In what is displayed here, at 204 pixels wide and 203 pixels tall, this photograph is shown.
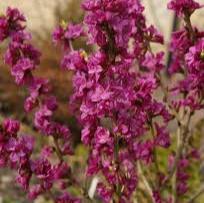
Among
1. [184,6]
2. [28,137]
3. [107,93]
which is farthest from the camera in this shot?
[184,6]

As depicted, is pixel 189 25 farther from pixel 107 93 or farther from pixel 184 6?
pixel 107 93

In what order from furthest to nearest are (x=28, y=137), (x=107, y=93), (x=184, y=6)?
(x=184, y=6), (x=28, y=137), (x=107, y=93)

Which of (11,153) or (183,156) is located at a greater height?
(11,153)

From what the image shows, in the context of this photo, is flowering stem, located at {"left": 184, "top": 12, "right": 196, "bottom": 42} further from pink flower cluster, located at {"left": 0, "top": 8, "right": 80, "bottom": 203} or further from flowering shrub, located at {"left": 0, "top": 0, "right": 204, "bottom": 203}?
pink flower cluster, located at {"left": 0, "top": 8, "right": 80, "bottom": 203}

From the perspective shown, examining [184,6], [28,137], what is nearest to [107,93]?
[28,137]

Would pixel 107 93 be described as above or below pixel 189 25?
below

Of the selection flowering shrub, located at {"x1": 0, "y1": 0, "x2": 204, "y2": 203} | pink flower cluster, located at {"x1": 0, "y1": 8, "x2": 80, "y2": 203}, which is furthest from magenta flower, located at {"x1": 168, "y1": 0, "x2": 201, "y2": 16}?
pink flower cluster, located at {"x1": 0, "y1": 8, "x2": 80, "y2": 203}

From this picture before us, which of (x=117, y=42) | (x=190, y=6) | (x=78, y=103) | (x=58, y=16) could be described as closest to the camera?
(x=117, y=42)

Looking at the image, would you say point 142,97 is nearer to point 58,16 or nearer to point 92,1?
point 92,1

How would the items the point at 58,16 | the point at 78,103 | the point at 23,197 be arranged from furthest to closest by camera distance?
the point at 58,16 < the point at 23,197 < the point at 78,103

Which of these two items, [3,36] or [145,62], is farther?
[145,62]

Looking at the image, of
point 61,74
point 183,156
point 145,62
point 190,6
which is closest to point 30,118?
point 61,74
